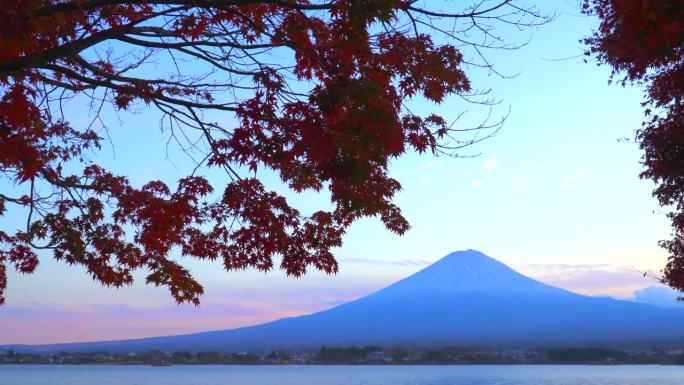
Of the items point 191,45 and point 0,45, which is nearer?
point 0,45

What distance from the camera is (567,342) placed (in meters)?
181

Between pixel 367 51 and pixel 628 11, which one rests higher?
pixel 628 11

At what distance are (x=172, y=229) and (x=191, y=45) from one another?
9.71 ft

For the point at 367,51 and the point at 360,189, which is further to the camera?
the point at 360,189

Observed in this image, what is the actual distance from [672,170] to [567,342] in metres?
179

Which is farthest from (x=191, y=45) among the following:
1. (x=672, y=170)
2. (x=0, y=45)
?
(x=672, y=170)

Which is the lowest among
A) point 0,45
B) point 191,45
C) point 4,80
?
point 0,45

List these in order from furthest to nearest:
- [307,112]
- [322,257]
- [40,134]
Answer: [40,134]
[322,257]
[307,112]

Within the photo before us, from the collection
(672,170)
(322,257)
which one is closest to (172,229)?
(322,257)

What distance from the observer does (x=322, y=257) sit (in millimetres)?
9266

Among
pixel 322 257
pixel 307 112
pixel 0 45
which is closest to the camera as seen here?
pixel 0 45

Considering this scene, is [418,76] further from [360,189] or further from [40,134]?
[40,134]

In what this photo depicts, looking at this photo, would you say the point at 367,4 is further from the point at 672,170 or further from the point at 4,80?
the point at 672,170

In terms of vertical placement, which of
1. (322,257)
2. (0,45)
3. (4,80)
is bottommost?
(322,257)
